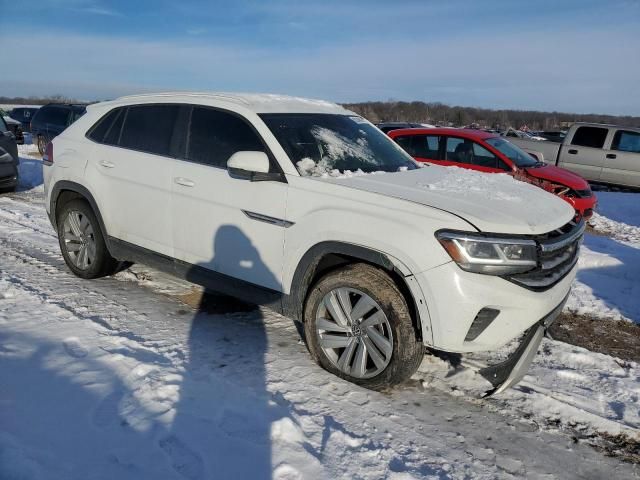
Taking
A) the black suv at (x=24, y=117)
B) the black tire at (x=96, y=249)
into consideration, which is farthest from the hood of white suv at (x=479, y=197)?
the black suv at (x=24, y=117)

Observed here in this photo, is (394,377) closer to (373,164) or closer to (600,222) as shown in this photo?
(373,164)

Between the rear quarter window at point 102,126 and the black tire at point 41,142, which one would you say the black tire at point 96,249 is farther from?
the black tire at point 41,142

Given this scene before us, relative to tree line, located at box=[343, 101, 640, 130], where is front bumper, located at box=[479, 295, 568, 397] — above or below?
above

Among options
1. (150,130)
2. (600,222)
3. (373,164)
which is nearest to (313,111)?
(373,164)

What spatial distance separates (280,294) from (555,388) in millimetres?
A: 1987

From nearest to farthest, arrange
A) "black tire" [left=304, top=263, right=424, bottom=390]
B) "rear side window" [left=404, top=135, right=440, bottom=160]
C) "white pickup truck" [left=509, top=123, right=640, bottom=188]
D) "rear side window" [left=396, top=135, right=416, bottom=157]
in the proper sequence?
"black tire" [left=304, top=263, right=424, bottom=390], "rear side window" [left=404, top=135, right=440, bottom=160], "rear side window" [left=396, top=135, right=416, bottom=157], "white pickup truck" [left=509, top=123, right=640, bottom=188]

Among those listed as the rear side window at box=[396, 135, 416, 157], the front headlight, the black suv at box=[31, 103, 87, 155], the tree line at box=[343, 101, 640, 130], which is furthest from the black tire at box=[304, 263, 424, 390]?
the tree line at box=[343, 101, 640, 130]

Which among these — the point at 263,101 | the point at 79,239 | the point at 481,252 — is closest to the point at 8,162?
the point at 79,239

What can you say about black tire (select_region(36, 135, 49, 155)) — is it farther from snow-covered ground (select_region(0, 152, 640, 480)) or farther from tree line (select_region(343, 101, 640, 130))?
tree line (select_region(343, 101, 640, 130))

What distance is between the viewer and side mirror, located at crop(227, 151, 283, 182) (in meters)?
3.50

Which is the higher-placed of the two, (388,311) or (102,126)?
(102,126)

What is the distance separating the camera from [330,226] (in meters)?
3.26

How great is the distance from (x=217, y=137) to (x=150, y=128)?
83 centimetres

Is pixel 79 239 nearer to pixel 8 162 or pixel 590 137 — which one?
pixel 8 162
